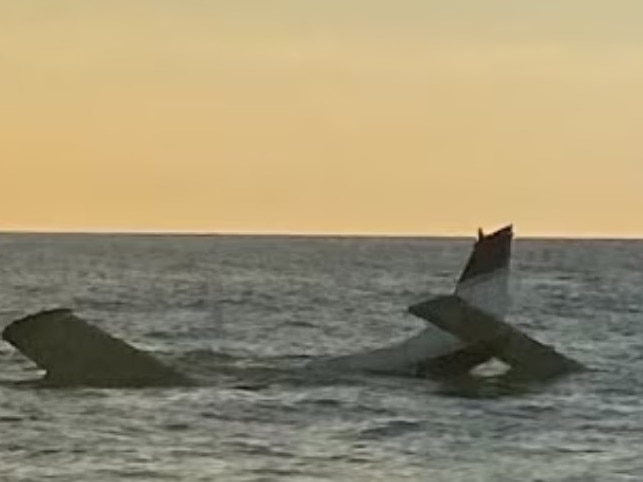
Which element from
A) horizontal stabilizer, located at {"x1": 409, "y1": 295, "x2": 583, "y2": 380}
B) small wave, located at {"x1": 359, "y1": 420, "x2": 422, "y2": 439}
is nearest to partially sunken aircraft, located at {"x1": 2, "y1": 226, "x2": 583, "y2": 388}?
horizontal stabilizer, located at {"x1": 409, "y1": 295, "x2": 583, "y2": 380}

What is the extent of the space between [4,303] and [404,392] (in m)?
50.4

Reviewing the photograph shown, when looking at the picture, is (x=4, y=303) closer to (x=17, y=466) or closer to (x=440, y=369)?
(x=440, y=369)

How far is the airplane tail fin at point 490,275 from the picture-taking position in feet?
142

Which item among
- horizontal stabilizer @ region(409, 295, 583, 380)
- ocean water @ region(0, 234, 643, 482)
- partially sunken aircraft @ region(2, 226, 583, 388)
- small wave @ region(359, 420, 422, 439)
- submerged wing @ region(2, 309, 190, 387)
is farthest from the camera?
horizontal stabilizer @ region(409, 295, 583, 380)

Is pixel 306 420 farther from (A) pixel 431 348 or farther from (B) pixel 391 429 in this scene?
(A) pixel 431 348

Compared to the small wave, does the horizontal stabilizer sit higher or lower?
higher

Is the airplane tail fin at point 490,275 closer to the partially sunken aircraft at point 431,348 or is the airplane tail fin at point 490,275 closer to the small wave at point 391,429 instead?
the partially sunken aircraft at point 431,348

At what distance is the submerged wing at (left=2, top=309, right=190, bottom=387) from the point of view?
3781cm

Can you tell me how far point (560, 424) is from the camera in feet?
127

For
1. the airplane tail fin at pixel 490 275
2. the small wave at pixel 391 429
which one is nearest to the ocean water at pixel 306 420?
the small wave at pixel 391 429

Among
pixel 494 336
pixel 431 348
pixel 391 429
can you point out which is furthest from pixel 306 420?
pixel 431 348

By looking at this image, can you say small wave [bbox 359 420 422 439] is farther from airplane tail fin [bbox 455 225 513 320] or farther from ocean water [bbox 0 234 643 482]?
airplane tail fin [bbox 455 225 513 320]

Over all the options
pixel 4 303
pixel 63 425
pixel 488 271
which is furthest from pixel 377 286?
pixel 63 425

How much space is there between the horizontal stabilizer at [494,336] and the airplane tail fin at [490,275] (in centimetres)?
156
